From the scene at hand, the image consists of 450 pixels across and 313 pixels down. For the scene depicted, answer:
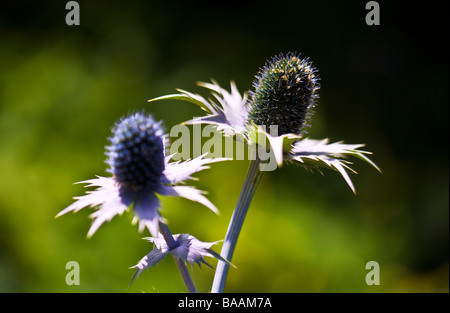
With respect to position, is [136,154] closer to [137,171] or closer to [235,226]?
[137,171]

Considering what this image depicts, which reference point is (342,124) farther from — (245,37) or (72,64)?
(72,64)

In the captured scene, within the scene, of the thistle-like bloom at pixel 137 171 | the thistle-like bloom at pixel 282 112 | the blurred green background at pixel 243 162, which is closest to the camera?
the thistle-like bloom at pixel 137 171

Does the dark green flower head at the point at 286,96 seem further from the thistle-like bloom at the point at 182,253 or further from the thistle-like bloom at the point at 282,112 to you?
the thistle-like bloom at the point at 182,253

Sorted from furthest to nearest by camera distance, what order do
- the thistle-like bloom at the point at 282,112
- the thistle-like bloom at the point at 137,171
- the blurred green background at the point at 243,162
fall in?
the blurred green background at the point at 243,162, the thistle-like bloom at the point at 282,112, the thistle-like bloom at the point at 137,171

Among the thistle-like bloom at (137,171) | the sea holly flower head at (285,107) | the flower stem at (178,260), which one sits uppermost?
the sea holly flower head at (285,107)

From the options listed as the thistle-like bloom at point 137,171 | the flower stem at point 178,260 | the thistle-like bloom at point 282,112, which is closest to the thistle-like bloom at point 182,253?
the flower stem at point 178,260

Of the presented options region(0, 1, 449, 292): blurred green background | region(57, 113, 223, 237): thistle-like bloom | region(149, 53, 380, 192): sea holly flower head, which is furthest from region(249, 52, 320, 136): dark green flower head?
region(0, 1, 449, 292): blurred green background

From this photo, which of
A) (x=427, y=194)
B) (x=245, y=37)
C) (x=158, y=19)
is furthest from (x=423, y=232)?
(x=158, y=19)
